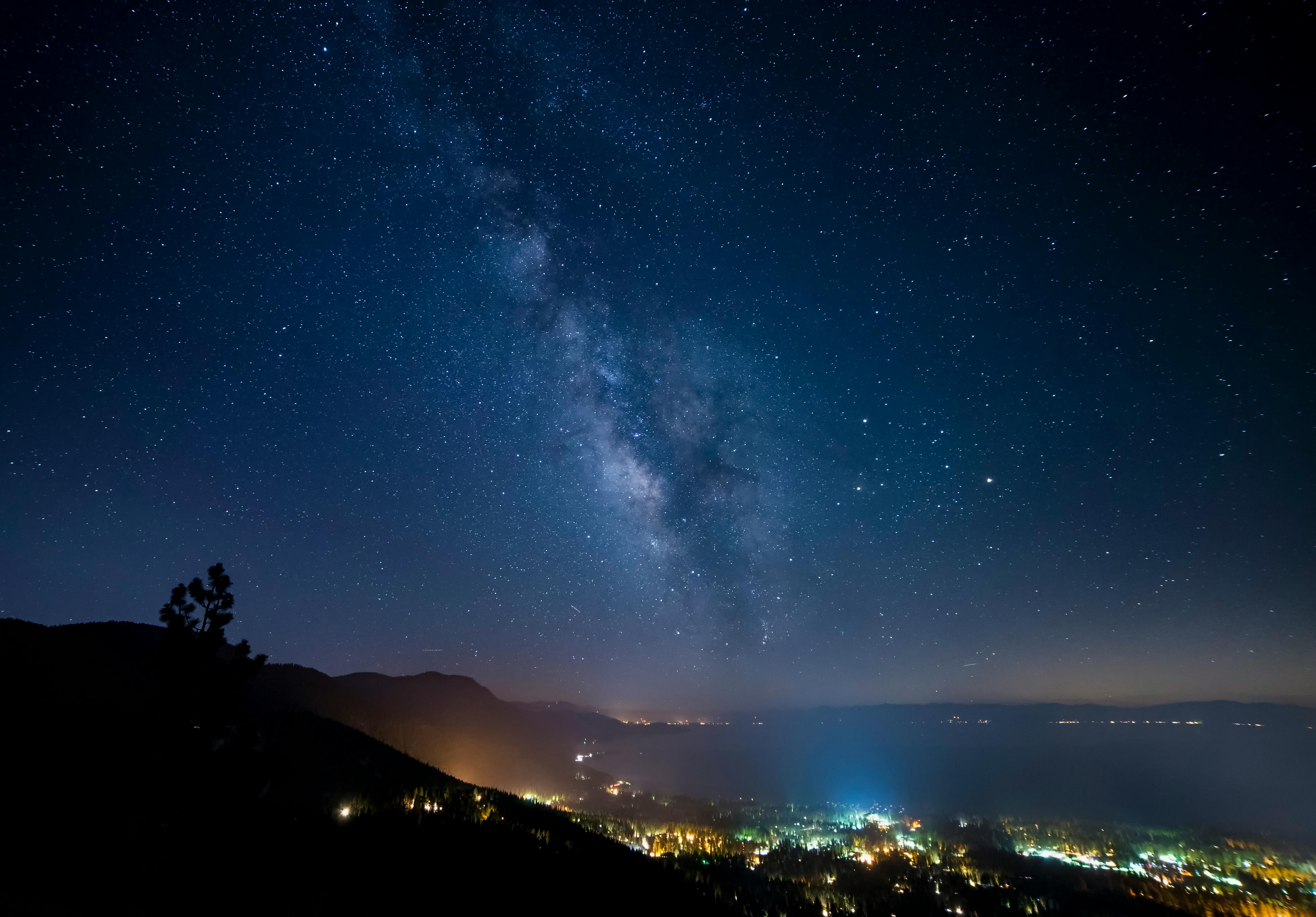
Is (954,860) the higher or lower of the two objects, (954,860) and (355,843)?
the lower

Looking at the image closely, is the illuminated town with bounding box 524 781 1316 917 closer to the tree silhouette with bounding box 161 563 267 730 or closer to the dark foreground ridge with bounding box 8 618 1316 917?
the dark foreground ridge with bounding box 8 618 1316 917

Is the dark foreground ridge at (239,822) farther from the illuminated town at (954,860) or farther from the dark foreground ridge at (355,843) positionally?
the illuminated town at (954,860)

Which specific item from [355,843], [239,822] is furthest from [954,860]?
[239,822]

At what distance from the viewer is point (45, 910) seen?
12984 mm

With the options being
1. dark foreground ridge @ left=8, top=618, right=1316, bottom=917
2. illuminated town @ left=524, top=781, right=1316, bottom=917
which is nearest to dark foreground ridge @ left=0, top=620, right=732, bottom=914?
dark foreground ridge @ left=8, top=618, right=1316, bottom=917

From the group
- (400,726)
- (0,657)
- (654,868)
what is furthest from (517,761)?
(0,657)

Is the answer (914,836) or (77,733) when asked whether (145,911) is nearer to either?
(77,733)

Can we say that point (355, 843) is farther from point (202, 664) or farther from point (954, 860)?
point (954, 860)

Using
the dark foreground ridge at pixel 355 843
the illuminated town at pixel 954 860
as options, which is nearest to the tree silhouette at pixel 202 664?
the dark foreground ridge at pixel 355 843

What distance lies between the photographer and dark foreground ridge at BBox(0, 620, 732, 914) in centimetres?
1938

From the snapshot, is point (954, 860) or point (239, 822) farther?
point (954, 860)

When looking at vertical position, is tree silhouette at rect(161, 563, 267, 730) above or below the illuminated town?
above

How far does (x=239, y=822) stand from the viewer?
25.0 metres

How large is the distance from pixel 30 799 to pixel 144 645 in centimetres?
8510
